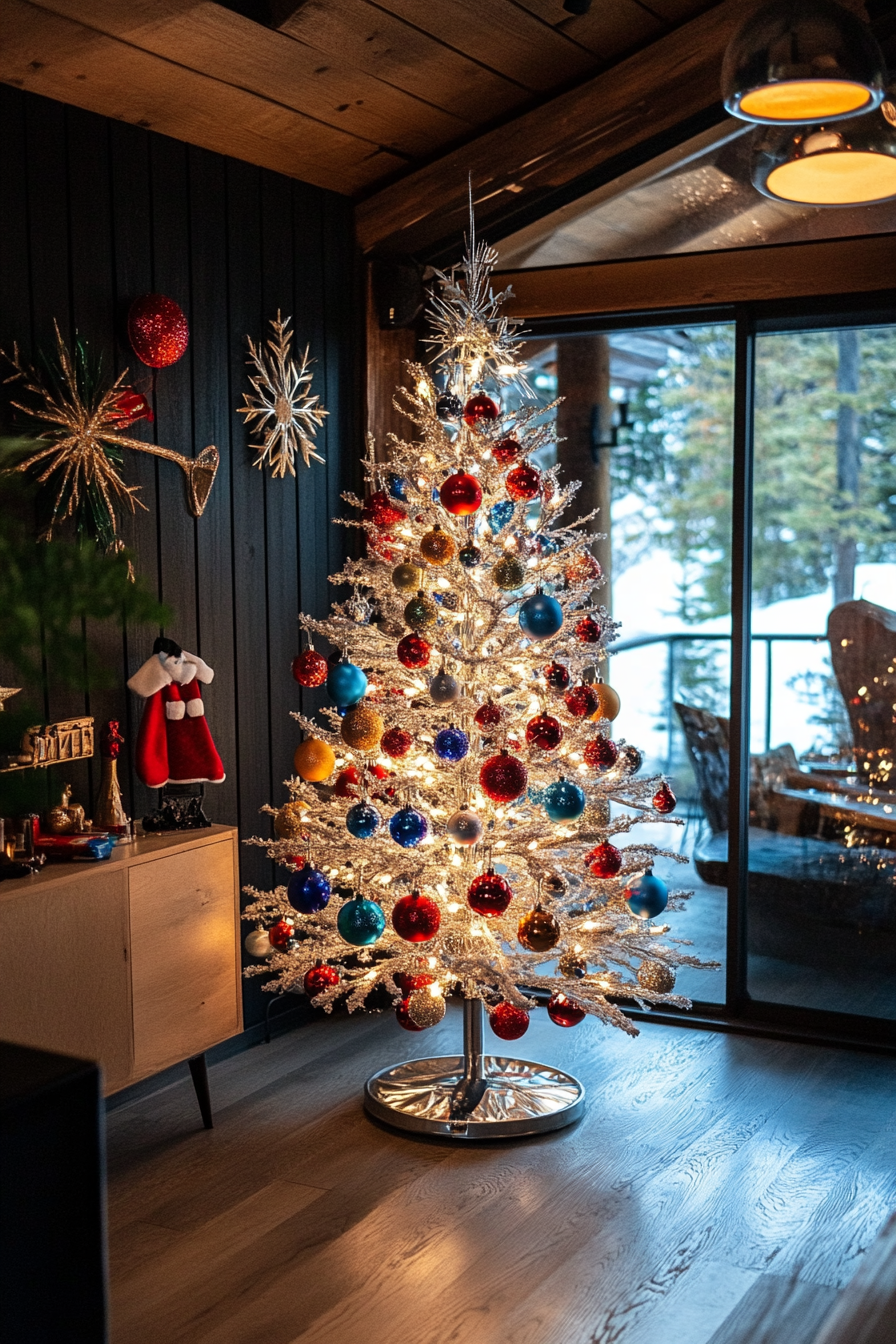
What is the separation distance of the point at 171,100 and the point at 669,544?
3066 mm

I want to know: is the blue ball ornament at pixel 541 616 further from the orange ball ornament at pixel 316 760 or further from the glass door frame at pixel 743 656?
the glass door frame at pixel 743 656

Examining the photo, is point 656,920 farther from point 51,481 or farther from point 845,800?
point 51,481

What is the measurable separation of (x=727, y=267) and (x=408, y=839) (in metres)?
1.95

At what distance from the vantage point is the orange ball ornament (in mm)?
3121

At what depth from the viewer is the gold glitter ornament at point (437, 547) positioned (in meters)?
2.98

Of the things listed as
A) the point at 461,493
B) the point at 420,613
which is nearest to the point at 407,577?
the point at 420,613

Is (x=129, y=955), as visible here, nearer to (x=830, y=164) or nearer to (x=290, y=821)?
(x=290, y=821)

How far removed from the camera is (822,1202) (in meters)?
2.80

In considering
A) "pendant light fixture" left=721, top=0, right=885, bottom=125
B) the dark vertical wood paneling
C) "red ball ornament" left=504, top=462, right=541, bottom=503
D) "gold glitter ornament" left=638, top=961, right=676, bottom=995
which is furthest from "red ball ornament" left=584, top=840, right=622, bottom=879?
"pendant light fixture" left=721, top=0, right=885, bottom=125

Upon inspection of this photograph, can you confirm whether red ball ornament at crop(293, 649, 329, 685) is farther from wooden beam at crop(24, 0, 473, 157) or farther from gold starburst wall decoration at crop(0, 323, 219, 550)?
wooden beam at crop(24, 0, 473, 157)

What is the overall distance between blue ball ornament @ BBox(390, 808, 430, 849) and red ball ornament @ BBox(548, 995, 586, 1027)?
558 millimetres

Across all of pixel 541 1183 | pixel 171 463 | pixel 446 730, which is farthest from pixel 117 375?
pixel 541 1183

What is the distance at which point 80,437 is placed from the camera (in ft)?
10.0

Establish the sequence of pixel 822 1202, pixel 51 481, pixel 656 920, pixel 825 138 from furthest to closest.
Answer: pixel 656 920, pixel 51 481, pixel 822 1202, pixel 825 138
